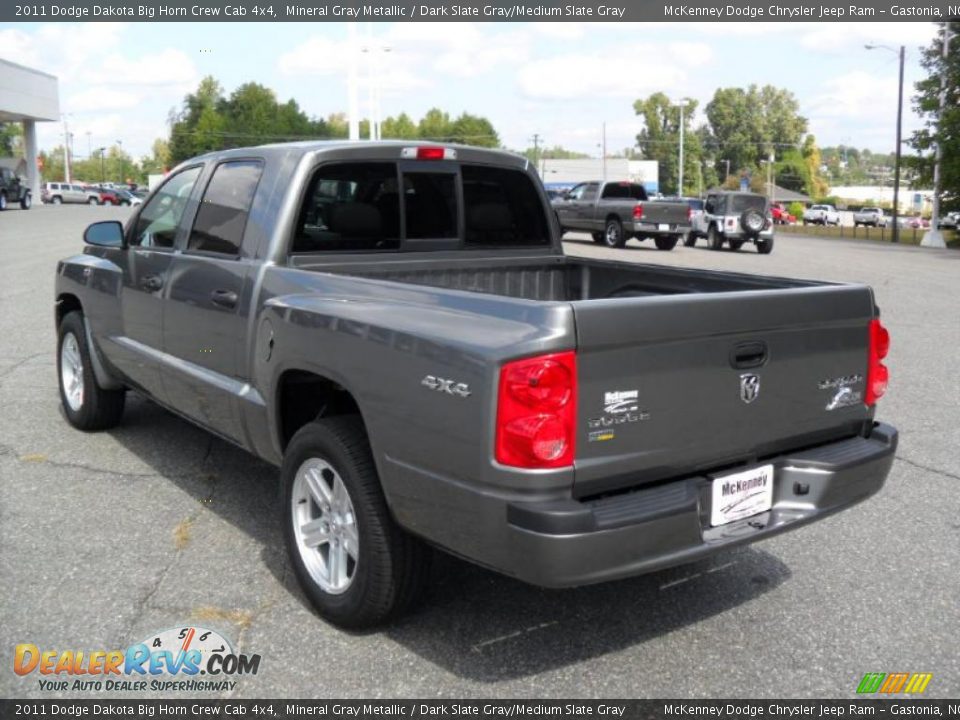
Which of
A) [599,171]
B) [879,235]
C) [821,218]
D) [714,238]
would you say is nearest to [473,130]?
[599,171]

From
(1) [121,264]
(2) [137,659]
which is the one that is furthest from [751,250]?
(2) [137,659]

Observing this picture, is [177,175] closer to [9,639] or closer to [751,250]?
[9,639]

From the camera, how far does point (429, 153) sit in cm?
491

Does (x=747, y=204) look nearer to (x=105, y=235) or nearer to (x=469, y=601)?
(x=105, y=235)

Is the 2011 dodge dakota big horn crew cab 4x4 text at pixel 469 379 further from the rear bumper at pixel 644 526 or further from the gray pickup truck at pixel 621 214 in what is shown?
the gray pickup truck at pixel 621 214

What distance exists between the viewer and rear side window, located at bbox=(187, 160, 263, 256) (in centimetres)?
455

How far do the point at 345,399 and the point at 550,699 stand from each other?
1.47 m

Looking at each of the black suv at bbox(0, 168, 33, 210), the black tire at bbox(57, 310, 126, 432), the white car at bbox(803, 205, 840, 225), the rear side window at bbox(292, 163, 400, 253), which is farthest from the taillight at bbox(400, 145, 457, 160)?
the white car at bbox(803, 205, 840, 225)

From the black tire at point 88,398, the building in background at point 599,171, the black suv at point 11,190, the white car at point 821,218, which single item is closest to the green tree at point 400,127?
the building in background at point 599,171

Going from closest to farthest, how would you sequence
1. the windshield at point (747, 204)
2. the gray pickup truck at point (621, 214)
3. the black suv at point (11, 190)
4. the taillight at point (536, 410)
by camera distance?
the taillight at point (536, 410) → the gray pickup truck at point (621, 214) → the windshield at point (747, 204) → the black suv at point (11, 190)

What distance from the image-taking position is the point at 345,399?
3.98 m

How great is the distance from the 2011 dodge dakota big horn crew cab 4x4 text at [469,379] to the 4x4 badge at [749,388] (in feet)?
0.05

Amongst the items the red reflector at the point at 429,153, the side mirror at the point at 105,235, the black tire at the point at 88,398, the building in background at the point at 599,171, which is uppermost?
the building in background at the point at 599,171

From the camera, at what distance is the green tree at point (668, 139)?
425ft
